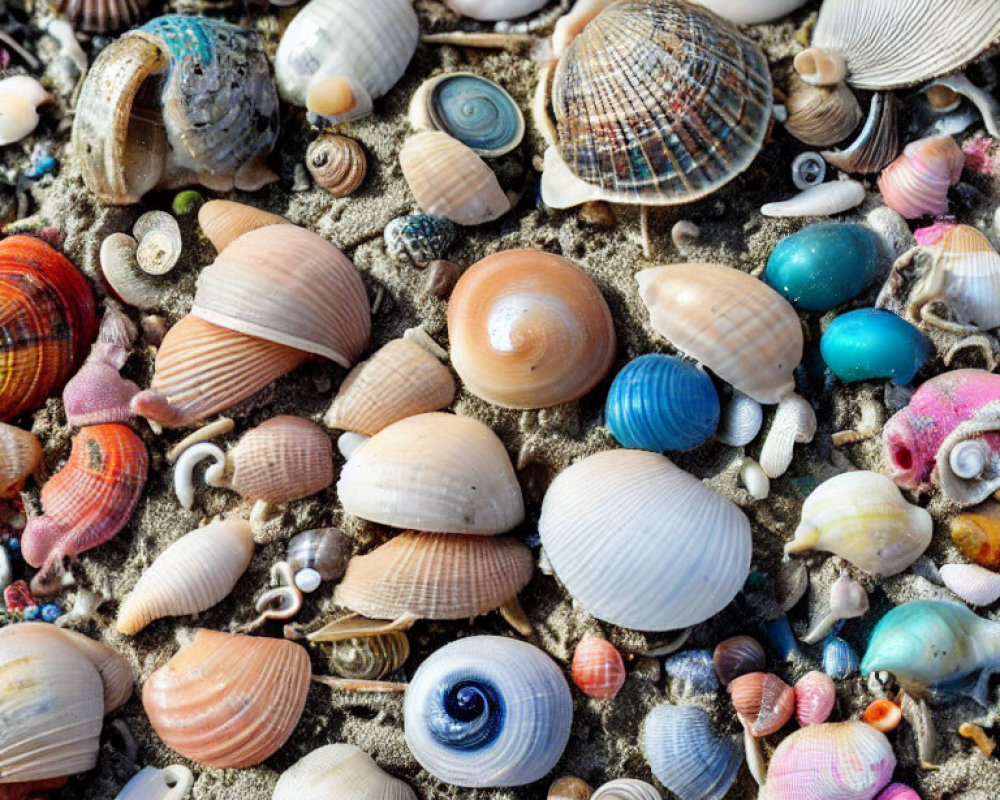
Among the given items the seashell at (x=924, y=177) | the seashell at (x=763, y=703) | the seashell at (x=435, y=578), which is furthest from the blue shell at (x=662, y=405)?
the seashell at (x=924, y=177)

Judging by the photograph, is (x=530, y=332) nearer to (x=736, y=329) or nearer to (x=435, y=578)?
(x=736, y=329)

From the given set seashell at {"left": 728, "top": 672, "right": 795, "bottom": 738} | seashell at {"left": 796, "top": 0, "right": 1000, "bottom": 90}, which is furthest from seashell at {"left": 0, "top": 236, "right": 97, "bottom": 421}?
seashell at {"left": 796, "top": 0, "right": 1000, "bottom": 90}

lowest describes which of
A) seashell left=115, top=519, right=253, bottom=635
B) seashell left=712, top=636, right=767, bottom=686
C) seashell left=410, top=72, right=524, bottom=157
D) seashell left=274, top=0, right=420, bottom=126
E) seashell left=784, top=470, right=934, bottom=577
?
seashell left=712, top=636, right=767, bottom=686

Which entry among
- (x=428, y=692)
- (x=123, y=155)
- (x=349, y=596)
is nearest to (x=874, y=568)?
(x=428, y=692)

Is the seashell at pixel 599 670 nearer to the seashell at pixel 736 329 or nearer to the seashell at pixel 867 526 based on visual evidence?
the seashell at pixel 867 526

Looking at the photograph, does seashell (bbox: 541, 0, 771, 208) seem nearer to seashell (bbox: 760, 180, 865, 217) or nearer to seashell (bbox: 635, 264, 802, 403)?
seashell (bbox: 760, 180, 865, 217)

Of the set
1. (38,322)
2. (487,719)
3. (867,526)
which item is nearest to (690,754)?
(487,719)

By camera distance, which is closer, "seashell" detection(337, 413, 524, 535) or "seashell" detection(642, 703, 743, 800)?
"seashell" detection(642, 703, 743, 800)
